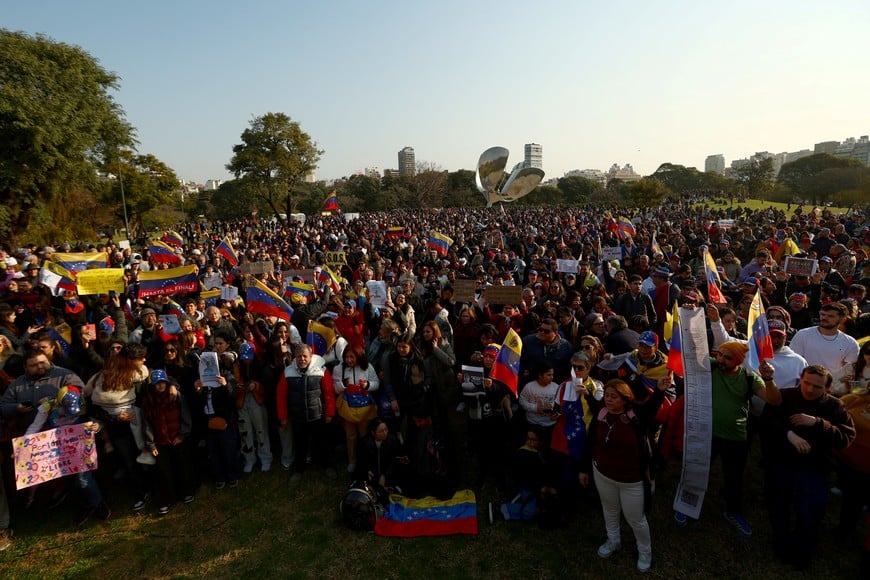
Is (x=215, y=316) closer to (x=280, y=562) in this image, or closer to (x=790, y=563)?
(x=280, y=562)

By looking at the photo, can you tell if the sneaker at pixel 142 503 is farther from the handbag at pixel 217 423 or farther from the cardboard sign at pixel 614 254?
the cardboard sign at pixel 614 254

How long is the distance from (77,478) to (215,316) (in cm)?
264

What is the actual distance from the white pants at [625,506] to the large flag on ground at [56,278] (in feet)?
33.5

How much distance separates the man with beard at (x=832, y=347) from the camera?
487 centimetres

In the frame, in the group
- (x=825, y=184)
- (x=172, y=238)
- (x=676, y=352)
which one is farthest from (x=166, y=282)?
(x=825, y=184)

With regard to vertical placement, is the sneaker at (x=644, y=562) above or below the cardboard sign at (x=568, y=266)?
below

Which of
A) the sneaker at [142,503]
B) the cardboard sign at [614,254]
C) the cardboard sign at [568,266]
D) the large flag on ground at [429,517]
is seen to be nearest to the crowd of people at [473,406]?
the sneaker at [142,503]

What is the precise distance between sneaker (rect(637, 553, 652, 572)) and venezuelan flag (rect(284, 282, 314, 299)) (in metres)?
6.99

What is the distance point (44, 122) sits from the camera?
22.5 m

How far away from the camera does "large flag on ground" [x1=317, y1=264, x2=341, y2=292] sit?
10.4 metres

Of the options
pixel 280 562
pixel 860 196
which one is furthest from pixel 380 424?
pixel 860 196

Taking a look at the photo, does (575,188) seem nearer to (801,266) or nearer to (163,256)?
(801,266)

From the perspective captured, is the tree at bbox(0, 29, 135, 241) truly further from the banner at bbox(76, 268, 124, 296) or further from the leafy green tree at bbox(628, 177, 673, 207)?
the leafy green tree at bbox(628, 177, 673, 207)

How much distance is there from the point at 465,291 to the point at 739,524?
5047 millimetres
